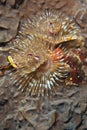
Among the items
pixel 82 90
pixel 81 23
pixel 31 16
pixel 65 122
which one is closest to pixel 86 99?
pixel 82 90

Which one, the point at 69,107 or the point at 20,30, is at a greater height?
the point at 20,30

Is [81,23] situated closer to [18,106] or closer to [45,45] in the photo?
[45,45]

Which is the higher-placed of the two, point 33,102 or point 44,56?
point 44,56
